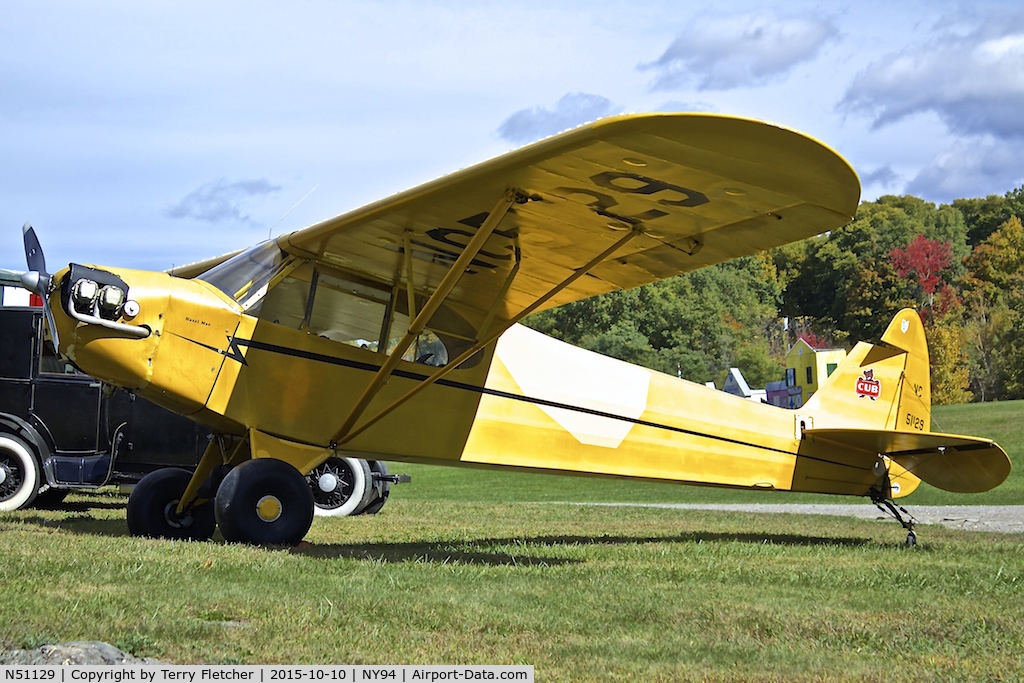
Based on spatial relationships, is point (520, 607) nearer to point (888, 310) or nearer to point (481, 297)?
point (481, 297)

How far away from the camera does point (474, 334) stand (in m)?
9.80

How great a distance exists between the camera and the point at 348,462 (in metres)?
14.4

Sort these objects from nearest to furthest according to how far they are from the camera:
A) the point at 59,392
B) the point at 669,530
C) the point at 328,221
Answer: the point at 328,221
the point at 669,530
the point at 59,392

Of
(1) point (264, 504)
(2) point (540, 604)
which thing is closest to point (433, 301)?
(1) point (264, 504)

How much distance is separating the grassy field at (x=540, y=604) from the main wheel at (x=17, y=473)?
8.01ft

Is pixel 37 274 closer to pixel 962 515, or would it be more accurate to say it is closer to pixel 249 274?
pixel 249 274

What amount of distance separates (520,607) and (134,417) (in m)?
9.46

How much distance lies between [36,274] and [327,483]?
6536 millimetres

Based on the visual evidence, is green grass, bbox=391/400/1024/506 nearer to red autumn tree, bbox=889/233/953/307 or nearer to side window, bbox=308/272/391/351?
side window, bbox=308/272/391/351

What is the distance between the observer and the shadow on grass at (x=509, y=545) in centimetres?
802

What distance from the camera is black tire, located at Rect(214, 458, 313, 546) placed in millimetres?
7809

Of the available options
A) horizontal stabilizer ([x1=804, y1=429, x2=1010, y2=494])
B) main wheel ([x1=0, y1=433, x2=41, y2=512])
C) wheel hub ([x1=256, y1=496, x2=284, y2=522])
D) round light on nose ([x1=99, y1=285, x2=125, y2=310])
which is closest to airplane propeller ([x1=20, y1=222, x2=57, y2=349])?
round light on nose ([x1=99, y1=285, x2=125, y2=310])

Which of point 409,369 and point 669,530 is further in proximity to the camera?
point 669,530

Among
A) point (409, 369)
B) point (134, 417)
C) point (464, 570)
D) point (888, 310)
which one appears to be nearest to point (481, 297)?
point (409, 369)
